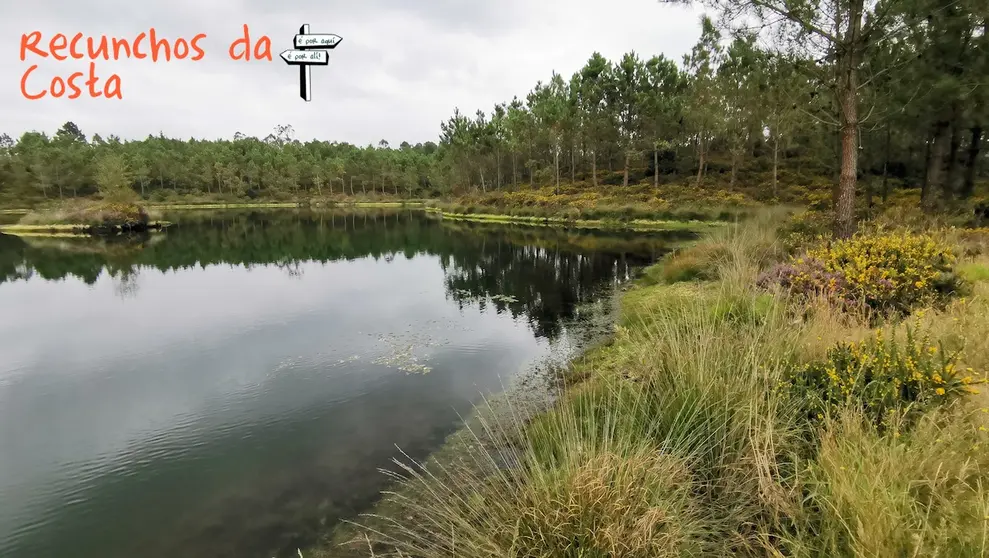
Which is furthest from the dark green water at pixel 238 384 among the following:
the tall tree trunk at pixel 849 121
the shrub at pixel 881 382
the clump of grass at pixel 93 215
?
the clump of grass at pixel 93 215

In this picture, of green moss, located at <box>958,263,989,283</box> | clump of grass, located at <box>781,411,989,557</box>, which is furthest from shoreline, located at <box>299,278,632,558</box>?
green moss, located at <box>958,263,989,283</box>

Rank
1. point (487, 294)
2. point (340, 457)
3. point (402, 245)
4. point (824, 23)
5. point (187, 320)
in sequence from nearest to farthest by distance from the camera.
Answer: point (340, 457), point (824, 23), point (187, 320), point (487, 294), point (402, 245)

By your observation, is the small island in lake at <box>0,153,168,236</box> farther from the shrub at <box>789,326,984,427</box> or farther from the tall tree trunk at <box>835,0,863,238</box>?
the shrub at <box>789,326,984,427</box>

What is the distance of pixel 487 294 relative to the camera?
15.3 metres

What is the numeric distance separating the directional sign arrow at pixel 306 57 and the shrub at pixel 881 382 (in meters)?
8.78

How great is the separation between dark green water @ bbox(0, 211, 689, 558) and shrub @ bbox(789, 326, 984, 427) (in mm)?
3753

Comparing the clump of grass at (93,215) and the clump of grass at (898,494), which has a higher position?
the clump of grass at (93,215)

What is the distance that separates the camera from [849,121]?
8.57 metres

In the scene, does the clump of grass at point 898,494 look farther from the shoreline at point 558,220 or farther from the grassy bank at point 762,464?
the shoreline at point 558,220

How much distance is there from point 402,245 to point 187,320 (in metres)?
17.2

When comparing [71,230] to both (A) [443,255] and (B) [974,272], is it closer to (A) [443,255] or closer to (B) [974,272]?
(A) [443,255]

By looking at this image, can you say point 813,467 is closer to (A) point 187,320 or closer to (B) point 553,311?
(B) point 553,311

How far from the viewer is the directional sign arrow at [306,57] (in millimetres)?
8562

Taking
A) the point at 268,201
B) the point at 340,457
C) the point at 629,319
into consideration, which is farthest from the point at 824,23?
the point at 268,201
